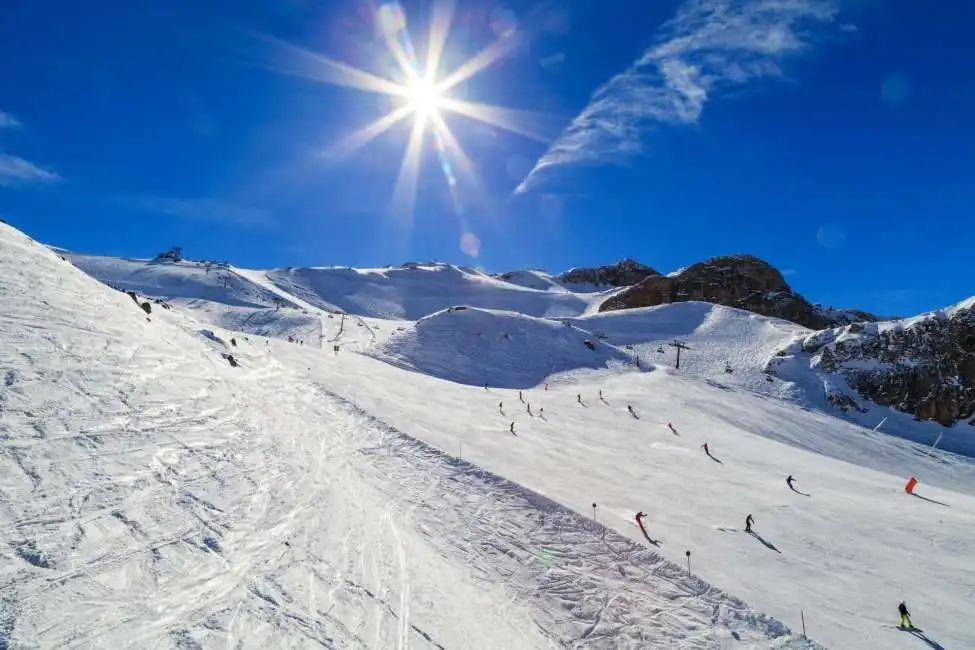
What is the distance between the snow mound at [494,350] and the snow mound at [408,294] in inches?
1953

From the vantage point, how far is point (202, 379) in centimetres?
1931

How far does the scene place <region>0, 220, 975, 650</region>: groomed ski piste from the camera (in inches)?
332

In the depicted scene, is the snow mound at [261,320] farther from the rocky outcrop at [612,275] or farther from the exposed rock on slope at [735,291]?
the rocky outcrop at [612,275]

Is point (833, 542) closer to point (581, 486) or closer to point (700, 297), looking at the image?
point (581, 486)

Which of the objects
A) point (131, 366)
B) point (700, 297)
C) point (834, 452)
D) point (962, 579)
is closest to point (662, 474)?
point (962, 579)

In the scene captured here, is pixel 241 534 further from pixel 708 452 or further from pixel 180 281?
pixel 180 281

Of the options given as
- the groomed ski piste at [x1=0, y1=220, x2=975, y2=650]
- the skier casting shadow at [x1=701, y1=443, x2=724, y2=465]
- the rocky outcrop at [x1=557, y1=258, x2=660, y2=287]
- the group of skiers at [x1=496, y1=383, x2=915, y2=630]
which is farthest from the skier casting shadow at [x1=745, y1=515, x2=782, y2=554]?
the rocky outcrop at [x1=557, y1=258, x2=660, y2=287]

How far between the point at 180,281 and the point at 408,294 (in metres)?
48.4

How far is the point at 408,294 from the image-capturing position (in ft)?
394

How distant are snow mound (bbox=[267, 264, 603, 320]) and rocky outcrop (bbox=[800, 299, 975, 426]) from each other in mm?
58466

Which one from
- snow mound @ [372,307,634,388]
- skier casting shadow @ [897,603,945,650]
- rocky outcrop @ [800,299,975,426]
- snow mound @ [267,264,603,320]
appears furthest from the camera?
snow mound @ [267,264,603,320]

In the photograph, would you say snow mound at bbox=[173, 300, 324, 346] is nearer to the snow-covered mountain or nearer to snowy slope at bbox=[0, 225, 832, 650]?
snowy slope at bbox=[0, 225, 832, 650]

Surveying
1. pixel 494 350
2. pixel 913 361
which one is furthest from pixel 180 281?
pixel 913 361

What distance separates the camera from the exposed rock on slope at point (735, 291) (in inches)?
3627
